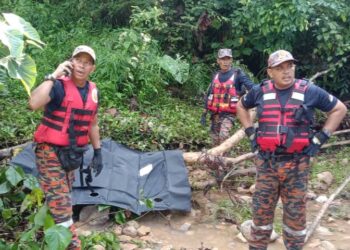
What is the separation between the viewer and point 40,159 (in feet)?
12.3

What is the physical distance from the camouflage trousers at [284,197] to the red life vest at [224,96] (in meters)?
2.93

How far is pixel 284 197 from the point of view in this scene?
12.5 feet

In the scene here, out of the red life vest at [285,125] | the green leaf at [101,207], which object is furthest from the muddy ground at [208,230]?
the red life vest at [285,125]

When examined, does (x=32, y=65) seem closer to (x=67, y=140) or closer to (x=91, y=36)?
(x=67, y=140)

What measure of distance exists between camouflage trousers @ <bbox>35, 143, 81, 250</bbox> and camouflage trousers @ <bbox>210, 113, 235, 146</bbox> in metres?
3.43

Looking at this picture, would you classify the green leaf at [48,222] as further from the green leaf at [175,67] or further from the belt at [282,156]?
the green leaf at [175,67]

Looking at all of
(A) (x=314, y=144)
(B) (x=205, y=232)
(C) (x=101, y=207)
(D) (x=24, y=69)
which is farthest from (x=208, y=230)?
(D) (x=24, y=69)

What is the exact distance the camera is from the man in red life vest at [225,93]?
6.70m

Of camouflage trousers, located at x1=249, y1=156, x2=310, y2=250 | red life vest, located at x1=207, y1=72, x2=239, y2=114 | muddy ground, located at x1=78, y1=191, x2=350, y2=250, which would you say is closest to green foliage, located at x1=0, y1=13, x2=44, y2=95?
camouflage trousers, located at x1=249, y1=156, x2=310, y2=250

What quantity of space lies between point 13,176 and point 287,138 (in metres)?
2.19

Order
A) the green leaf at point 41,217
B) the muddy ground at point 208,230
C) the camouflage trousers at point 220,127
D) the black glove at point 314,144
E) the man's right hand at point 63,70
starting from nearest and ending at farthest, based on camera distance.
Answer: the green leaf at point 41,217 → the man's right hand at point 63,70 → the black glove at point 314,144 → the muddy ground at point 208,230 → the camouflage trousers at point 220,127

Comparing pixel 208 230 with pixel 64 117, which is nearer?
pixel 64 117

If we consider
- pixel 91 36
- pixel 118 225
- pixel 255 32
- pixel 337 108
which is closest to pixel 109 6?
pixel 91 36

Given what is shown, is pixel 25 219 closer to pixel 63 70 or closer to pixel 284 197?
pixel 63 70
